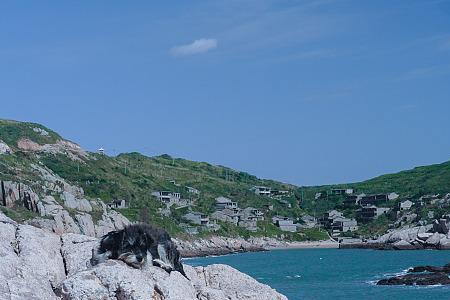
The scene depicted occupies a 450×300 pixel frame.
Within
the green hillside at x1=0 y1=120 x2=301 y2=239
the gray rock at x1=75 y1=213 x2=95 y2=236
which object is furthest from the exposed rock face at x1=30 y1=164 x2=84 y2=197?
the gray rock at x1=75 y1=213 x2=95 y2=236

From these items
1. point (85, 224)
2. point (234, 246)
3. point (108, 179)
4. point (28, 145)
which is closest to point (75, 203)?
point (85, 224)

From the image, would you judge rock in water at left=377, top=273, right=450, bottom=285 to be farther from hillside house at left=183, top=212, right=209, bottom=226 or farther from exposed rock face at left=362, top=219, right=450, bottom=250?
hillside house at left=183, top=212, right=209, bottom=226

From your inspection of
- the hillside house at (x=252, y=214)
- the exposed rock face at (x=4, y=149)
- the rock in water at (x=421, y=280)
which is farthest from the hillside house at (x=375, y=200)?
the rock in water at (x=421, y=280)

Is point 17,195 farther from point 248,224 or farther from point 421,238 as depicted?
point 248,224

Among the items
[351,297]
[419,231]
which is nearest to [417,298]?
[351,297]

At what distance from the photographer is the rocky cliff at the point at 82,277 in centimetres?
1947

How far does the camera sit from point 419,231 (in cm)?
14425

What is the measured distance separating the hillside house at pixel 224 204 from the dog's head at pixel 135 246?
154m

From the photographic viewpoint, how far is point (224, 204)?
179 meters

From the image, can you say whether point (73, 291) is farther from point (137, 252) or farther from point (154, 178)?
point (154, 178)

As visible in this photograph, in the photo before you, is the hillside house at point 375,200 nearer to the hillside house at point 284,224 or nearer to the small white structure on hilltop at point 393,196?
the small white structure on hilltop at point 393,196

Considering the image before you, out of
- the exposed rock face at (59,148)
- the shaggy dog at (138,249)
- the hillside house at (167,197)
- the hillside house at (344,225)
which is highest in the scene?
the exposed rock face at (59,148)

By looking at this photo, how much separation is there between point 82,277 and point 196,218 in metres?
137

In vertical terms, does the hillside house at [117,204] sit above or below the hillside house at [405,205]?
above
